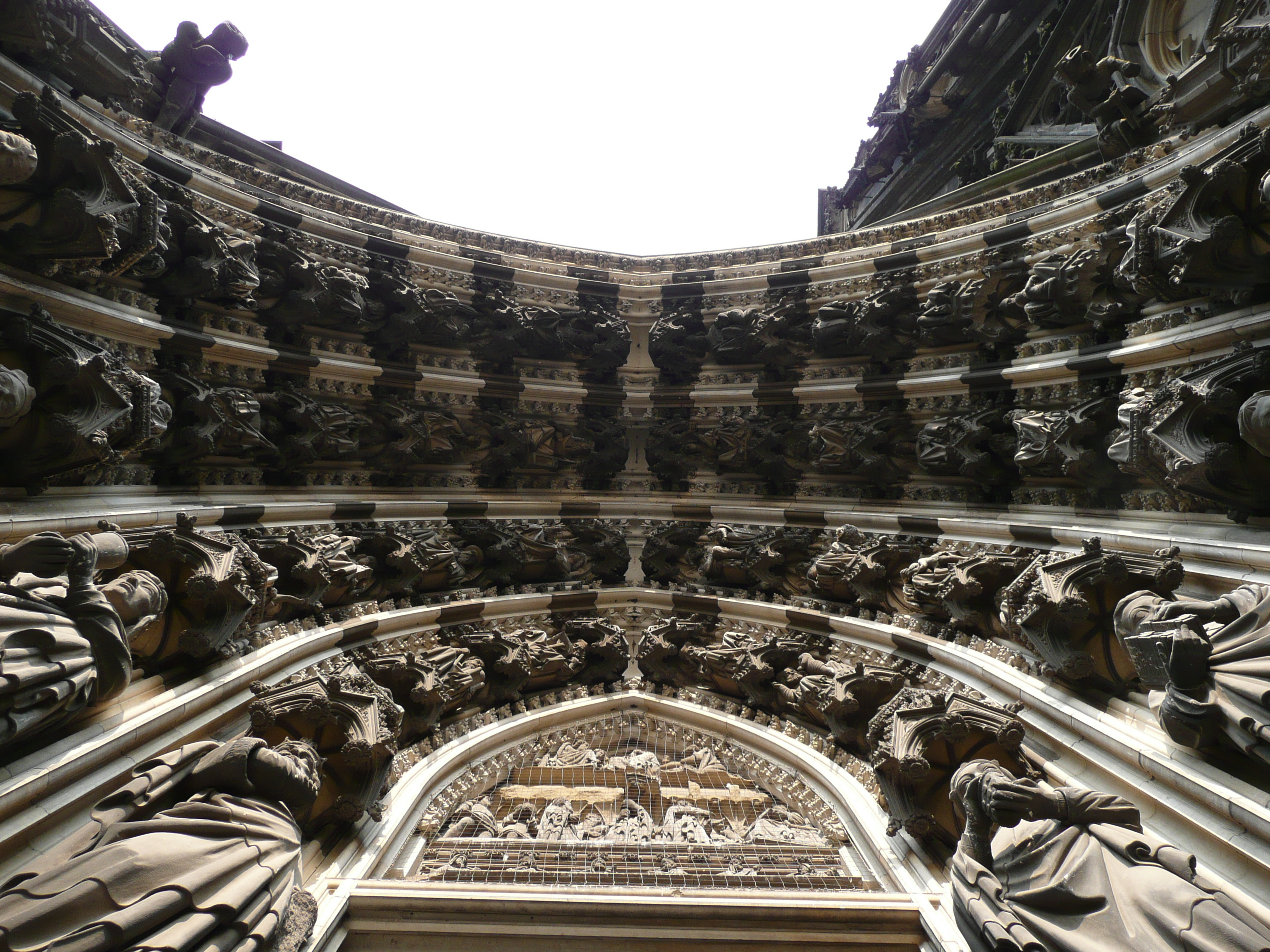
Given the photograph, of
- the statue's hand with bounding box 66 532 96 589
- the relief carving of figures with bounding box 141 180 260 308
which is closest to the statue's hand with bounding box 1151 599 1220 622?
the statue's hand with bounding box 66 532 96 589

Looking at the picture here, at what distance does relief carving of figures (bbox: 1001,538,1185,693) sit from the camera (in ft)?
11.3

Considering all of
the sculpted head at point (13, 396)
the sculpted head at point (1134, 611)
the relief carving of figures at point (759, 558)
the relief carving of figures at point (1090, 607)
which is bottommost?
the sculpted head at point (1134, 611)

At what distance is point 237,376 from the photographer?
17.5 ft

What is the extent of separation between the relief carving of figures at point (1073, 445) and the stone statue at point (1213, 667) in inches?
65.2

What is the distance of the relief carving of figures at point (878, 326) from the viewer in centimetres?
636

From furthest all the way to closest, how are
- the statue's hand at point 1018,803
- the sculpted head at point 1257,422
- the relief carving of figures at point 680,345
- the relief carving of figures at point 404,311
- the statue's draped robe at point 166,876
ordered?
the relief carving of figures at point 680,345 < the relief carving of figures at point 404,311 < the sculpted head at point 1257,422 < the statue's hand at point 1018,803 < the statue's draped robe at point 166,876

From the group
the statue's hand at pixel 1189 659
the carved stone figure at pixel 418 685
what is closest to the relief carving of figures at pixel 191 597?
the carved stone figure at pixel 418 685

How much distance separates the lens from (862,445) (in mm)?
6367

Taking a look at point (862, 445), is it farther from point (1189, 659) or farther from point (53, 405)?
point (53, 405)

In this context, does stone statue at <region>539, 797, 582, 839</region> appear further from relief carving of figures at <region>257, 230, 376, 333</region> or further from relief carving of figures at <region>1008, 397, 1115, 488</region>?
relief carving of figures at <region>257, 230, 376, 333</region>

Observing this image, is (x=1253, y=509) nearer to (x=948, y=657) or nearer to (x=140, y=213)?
(x=948, y=657)

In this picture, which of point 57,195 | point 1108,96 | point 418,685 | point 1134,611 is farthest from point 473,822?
point 1108,96

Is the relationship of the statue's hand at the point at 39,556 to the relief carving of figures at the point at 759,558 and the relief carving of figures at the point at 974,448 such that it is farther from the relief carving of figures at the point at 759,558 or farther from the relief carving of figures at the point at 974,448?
the relief carving of figures at the point at 974,448

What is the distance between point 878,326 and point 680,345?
2.16 metres
